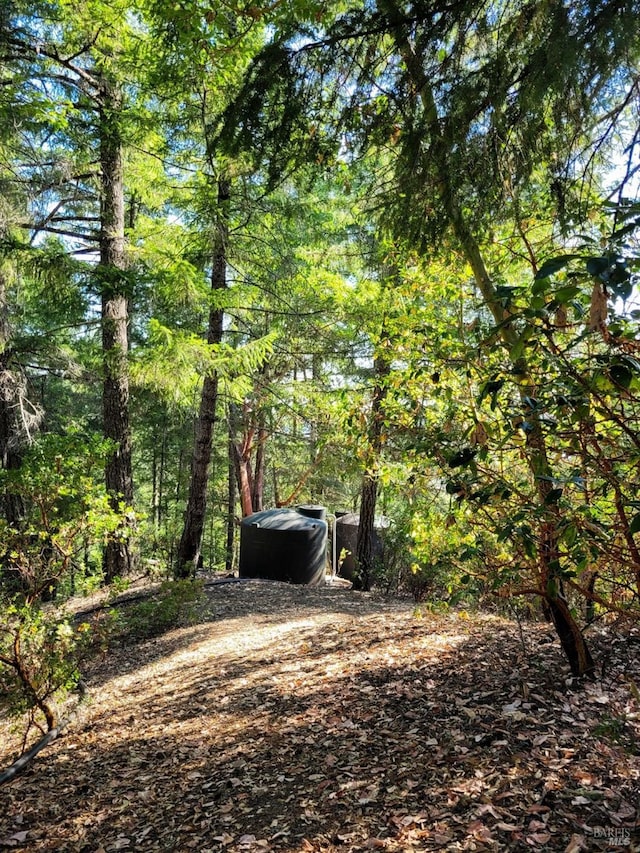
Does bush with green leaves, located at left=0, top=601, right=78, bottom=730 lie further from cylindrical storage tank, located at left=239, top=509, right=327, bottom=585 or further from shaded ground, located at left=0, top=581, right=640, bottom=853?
cylindrical storage tank, located at left=239, top=509, right=327, bottom=585

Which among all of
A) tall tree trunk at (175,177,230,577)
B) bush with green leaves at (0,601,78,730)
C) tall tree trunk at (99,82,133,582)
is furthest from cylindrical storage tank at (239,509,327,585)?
bush with green leaves at (0,601,78,730)

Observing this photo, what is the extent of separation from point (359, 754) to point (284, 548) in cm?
696

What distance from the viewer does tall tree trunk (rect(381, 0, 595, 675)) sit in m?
2.58

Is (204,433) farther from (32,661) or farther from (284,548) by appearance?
(32,661)

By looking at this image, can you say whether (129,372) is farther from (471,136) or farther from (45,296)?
(471,136)

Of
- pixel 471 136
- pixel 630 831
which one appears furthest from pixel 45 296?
pixel 630 831

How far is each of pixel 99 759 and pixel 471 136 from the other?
452 centimetres

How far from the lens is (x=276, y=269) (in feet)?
28.1

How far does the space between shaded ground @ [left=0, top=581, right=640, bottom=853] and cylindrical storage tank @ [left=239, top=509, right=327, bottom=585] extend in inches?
187

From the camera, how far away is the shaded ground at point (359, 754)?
2.31 meters

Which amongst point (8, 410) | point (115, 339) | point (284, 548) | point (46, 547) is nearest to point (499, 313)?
point (46, 547)

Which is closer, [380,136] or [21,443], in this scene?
[380,136]

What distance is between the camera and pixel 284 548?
9906 millimetres

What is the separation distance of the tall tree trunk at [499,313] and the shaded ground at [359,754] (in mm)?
275
